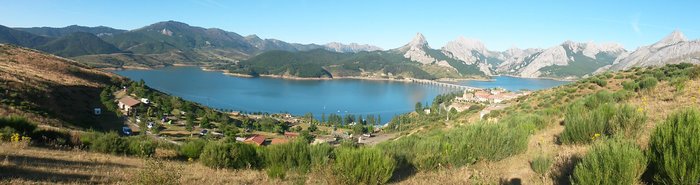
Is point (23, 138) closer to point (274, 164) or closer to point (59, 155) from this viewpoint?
point (59, 155)

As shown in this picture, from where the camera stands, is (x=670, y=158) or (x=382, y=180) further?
(x=382, y=180)

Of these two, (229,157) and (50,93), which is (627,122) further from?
(50,93)

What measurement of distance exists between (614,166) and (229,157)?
8.95 m

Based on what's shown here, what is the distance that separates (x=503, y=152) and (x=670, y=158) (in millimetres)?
4383

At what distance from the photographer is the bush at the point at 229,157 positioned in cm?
Result: 1035

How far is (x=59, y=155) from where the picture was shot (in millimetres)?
9516

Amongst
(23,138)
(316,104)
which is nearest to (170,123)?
(23,138)

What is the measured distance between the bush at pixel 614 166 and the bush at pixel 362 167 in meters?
3.13

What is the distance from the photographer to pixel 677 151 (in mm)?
4332

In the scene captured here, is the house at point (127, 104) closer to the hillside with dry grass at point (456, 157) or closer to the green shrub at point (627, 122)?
the hillside with dry grass at point (456, 157)

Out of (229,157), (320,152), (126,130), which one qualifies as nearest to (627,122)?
(320,152)

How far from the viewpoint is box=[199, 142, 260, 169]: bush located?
34.0 ft

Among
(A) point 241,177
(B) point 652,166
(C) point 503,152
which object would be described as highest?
(B) point 652,166

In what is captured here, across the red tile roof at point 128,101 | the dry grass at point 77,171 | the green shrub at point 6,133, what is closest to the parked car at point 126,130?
the red tile roof at point 128,101
